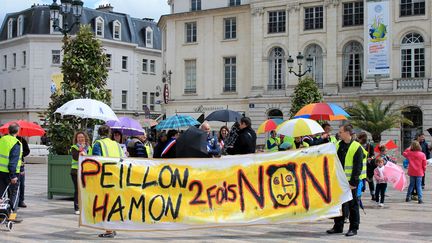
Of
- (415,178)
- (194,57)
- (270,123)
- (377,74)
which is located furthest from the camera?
(194,57)

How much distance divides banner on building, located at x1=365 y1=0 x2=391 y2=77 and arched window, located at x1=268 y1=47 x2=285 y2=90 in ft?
22.9

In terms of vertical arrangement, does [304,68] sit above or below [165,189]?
above

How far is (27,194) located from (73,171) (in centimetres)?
476

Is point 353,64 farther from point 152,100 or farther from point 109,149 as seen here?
point 109,149

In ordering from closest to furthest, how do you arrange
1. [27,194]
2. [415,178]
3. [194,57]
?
1. [415,178]
2. [27,194]
3. [194,57]

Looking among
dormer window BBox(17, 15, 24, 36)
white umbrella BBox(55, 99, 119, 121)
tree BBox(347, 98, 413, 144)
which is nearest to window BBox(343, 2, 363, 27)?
tree BBox(347, 98, 413, 144)

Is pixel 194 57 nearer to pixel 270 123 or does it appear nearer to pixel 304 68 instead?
pixel 304 68

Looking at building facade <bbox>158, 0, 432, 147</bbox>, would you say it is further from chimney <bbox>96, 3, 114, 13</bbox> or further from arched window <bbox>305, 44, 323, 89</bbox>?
chimney <bbox>96, 3, 114, 13</bbox>

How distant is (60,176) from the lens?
1533 cm

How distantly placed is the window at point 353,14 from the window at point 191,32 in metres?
12.5

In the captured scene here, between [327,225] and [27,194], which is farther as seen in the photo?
[27,194]

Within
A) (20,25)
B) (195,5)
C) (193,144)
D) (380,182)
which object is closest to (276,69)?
(195,5)

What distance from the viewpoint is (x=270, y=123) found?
70.7 feet

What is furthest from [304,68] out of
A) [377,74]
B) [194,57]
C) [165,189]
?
[165,189]
